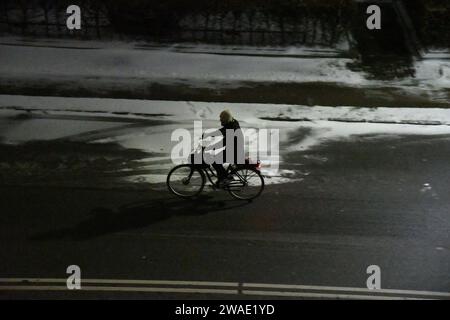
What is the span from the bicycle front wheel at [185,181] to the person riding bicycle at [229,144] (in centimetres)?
35

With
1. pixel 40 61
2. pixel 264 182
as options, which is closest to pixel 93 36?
pixel 40 61

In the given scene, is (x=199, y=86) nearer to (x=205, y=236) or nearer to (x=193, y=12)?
(x=193, y=12)

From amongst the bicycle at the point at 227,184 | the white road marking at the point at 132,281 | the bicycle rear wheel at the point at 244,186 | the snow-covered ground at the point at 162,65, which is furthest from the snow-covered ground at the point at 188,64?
the white road marking at the point at 132,281

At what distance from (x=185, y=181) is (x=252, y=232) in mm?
1671

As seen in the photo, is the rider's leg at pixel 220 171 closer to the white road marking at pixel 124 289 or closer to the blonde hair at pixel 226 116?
the blonde hair at pixel 226 116

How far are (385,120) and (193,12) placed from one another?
6.06 metres

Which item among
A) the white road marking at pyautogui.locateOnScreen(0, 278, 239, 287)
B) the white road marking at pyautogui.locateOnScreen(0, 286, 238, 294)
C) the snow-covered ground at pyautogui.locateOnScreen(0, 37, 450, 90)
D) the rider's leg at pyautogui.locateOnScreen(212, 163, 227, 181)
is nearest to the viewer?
the white road marking at pyautogui.locateOnScreen(0, 286, 238, 294)

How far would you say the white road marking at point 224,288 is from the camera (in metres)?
7.26

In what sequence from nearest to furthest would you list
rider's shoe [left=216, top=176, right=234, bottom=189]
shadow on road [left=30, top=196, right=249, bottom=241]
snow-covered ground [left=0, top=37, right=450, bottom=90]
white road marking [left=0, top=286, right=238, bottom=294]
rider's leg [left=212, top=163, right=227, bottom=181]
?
white road marking [left=0, top=286, right=238, bottom=294], shadow on road [left=30, top=196, right=249, bottom=241], rider's leg [left=212, top=163, right=227, bottom=181], rider's shoe [left=216, top=176, right=234, bottom=189], snow-covered ground [left=0, top=37, right=450, bottom=90]

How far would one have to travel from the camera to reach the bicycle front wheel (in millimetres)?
9273

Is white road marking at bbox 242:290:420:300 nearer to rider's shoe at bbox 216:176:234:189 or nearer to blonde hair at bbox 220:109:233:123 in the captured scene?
rider's shoe at bbox 216:176:234:189

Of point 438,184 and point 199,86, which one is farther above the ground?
point 199,86

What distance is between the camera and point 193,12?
14.7 m

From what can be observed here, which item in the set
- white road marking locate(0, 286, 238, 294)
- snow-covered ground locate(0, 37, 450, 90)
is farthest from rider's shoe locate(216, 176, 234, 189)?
snow-covered ground locate(0, 37, 450, 90)
